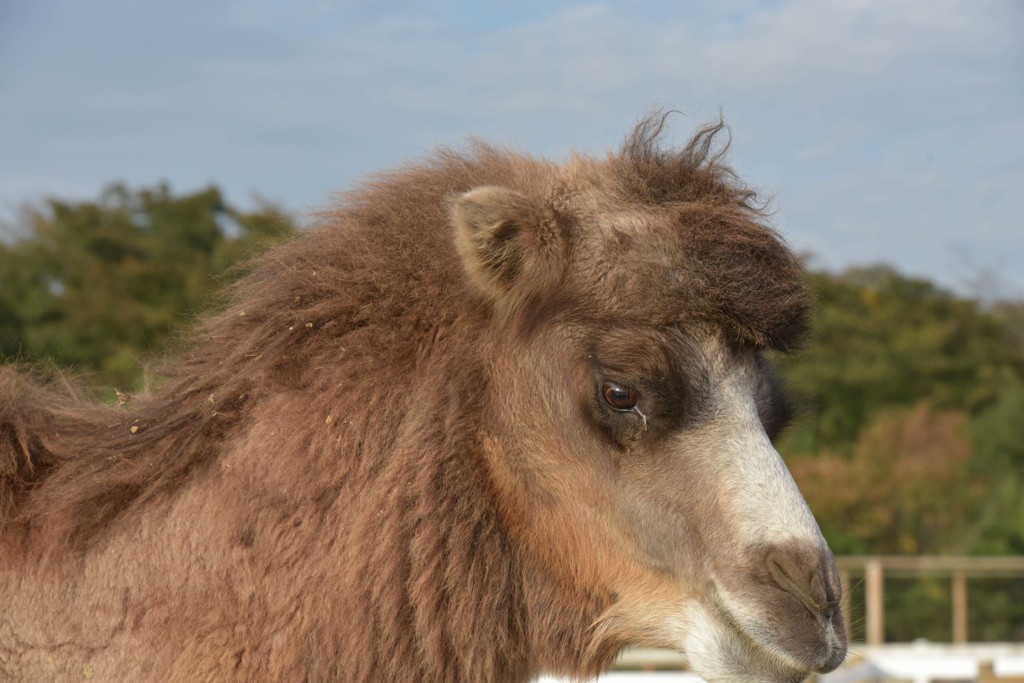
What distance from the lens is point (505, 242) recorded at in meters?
4.26

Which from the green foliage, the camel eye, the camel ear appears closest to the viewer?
the camel eye

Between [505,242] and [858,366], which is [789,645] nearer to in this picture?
[505,242]

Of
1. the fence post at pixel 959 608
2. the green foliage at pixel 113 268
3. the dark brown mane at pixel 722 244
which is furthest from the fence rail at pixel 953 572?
the dark brown mane at pixel 722 244

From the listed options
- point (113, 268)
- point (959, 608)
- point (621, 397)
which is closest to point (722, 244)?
point (621, 397)

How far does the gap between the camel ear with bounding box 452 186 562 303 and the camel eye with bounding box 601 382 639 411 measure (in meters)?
0.47

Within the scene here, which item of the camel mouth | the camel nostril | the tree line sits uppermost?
the camel nostril

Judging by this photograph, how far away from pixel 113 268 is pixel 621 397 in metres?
28.2

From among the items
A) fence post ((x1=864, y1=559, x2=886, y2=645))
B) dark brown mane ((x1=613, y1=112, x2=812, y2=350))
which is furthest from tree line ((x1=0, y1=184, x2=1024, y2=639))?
dark brown mane ((x1=613, y1=112, x2=812, y2=350))

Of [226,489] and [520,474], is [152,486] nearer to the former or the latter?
[226,489]

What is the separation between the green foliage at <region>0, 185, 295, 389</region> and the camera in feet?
83.5

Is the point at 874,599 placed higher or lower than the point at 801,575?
lower

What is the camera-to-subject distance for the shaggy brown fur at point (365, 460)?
154 inches

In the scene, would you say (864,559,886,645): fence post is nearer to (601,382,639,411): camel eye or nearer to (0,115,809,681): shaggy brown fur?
(0,115,809,681): shaggy brown fur

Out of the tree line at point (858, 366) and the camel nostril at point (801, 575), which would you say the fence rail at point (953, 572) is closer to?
the tree line at point (858, 366)
